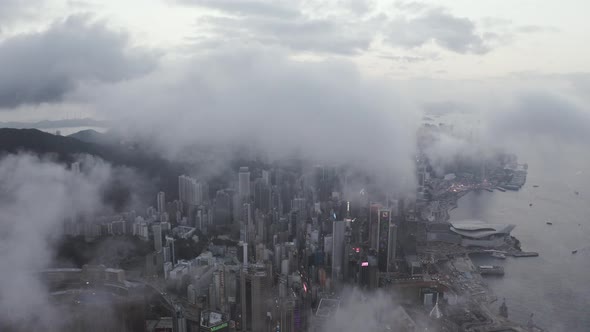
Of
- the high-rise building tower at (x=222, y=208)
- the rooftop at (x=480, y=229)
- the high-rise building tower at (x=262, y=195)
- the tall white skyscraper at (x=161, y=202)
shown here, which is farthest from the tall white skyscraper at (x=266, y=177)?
the rooftop at (x=480, y=229)

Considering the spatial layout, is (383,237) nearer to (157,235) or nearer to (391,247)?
(391,247)

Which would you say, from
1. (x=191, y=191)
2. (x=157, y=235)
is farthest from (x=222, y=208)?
(x=157, y=235)

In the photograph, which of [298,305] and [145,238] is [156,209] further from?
[298,305]

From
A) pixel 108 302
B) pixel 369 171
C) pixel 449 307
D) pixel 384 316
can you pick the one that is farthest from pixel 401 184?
pixel 108 302

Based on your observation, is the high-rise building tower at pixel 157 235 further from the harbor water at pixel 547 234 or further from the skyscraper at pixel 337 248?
the harbor water at pixel 547 234

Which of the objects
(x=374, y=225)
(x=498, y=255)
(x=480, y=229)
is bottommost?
(x=498, y=255)

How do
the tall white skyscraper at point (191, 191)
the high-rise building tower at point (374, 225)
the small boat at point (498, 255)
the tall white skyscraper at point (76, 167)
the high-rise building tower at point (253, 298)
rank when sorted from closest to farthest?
the high-rise building tower at point (253, 298), the tall white skyscraper at point (76, 167), the high-rise building tower at point (374, 225), the tall white skyscraper at point (191, 191), the small boat at point (498, 255)
